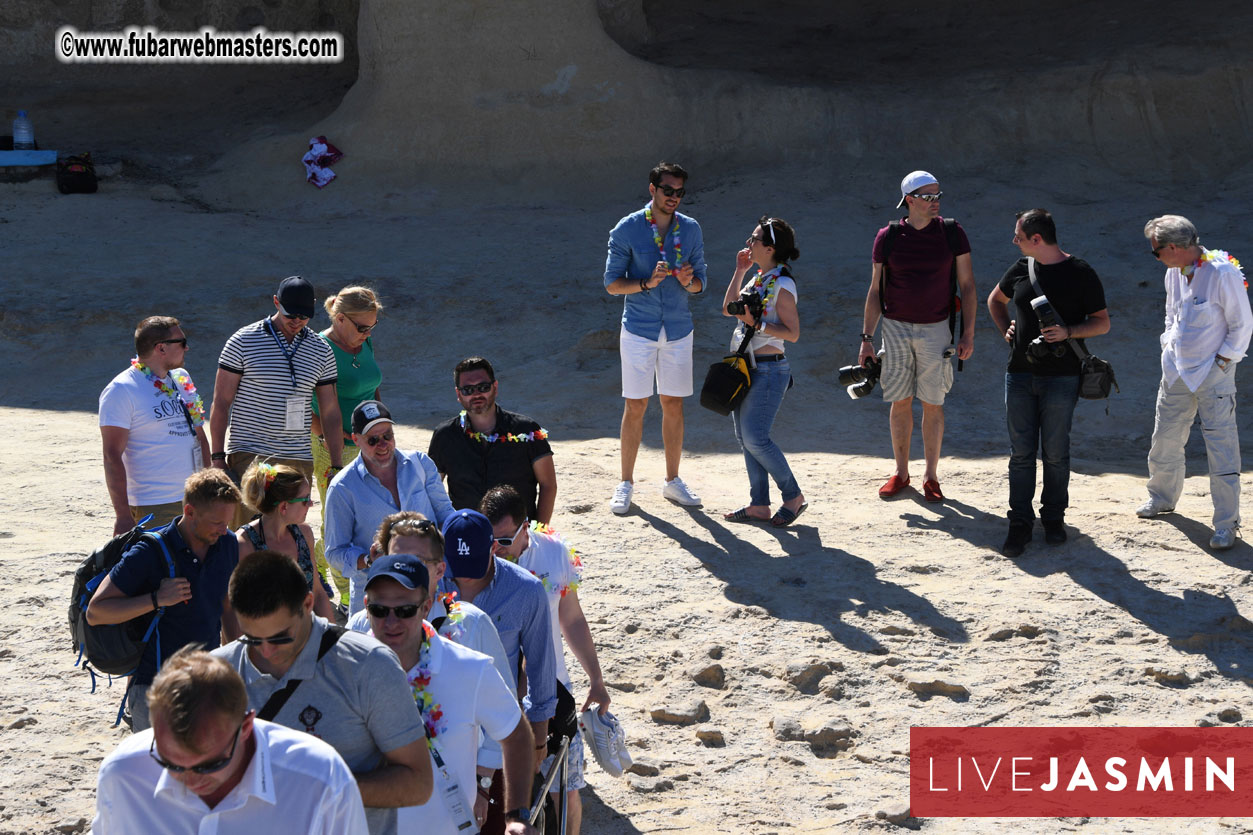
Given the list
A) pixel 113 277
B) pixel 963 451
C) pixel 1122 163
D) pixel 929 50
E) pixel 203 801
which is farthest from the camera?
pixel 929 50

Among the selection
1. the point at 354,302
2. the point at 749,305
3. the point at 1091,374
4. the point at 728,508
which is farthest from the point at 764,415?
the point at 354,302

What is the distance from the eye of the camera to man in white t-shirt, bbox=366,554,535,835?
10.7 feet

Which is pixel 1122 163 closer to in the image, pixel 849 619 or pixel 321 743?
pixel 849 619

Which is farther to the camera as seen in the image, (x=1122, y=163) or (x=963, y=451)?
(x=1122, y=163)

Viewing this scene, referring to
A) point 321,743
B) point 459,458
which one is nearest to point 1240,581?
point 459,458

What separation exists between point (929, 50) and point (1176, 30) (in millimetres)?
3047

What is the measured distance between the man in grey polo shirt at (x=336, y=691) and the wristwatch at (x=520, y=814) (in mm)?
468

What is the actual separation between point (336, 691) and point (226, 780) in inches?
18.3

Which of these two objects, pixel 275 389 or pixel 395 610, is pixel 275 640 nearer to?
pixel 395 610

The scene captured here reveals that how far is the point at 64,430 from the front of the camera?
9.81 metres

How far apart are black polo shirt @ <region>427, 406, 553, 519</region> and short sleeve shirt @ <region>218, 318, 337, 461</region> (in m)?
0.89

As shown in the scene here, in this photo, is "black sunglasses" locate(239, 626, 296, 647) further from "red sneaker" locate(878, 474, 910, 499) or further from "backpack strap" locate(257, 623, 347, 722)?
"red sneaker" locate(878, 474, 910, 499)

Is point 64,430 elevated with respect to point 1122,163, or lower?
lower

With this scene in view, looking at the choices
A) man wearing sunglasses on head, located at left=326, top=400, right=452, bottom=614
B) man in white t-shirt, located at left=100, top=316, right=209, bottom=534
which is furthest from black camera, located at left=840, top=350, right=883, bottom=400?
man in white t-shirt, located at left=100, top=316, right=209, bottom=534
